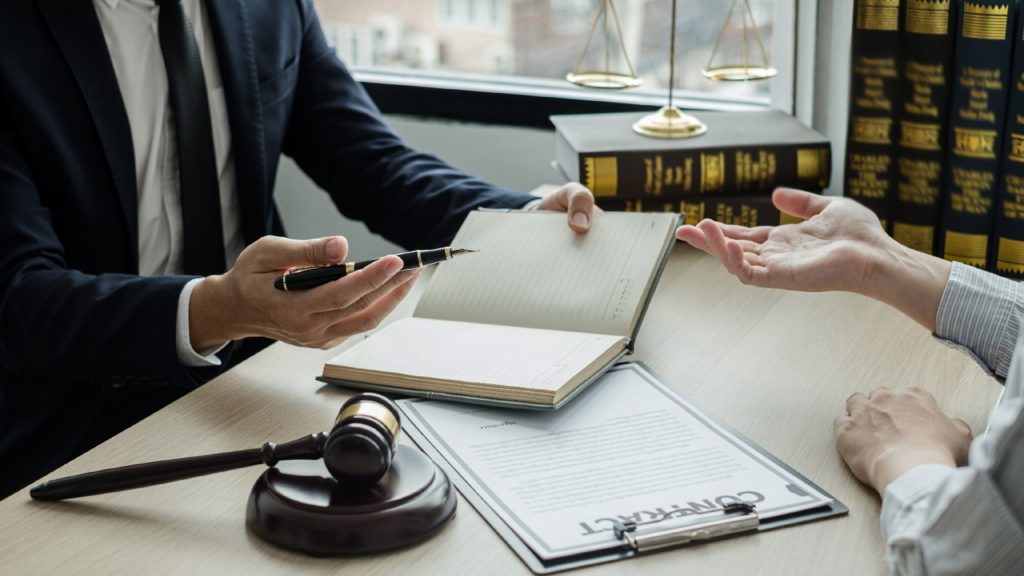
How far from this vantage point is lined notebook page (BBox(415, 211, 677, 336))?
3.63 feet

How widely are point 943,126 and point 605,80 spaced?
1.66ft

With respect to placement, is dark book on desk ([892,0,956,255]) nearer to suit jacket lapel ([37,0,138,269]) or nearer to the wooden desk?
the wooden desk

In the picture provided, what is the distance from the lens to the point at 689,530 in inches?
29.9

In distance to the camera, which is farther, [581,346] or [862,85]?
[862,85]

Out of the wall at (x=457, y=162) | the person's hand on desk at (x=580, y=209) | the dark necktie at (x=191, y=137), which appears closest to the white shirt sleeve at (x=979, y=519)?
the person's hand on desk at (x=580, y=209)

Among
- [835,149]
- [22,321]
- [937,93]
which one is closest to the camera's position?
[22,321]

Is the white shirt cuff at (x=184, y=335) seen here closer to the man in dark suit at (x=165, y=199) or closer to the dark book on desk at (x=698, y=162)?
the man in dark suit at (x=165, y=199)

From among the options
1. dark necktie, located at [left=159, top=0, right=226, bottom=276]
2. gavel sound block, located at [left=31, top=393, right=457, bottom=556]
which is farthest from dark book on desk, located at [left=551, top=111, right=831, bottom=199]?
gavel sound block, located at [left=31, top=393, right=457, bottom=556]

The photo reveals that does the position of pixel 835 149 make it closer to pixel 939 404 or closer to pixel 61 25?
pixel 939 404

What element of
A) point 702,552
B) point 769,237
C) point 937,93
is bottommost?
Answer: point 702,552

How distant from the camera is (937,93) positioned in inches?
53.5

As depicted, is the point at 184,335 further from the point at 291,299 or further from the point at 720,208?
the point at 720,208

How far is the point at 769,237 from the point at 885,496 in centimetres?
42

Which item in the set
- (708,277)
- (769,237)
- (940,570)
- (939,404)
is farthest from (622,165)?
(940,570)
